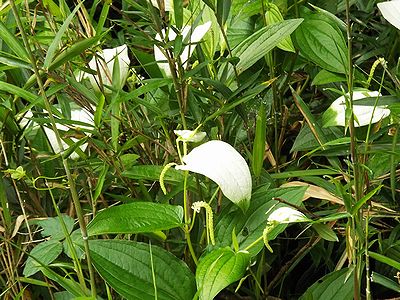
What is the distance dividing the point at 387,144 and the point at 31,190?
0.42 meters

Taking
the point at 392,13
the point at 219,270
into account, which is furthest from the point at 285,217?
the point at 392,13

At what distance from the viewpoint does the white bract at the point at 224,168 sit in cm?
62

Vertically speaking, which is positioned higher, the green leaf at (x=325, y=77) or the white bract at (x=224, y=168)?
the green leaf at (x=325, y=77)

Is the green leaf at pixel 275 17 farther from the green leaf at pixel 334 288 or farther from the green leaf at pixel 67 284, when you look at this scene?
the green leaf at pixel 67 284

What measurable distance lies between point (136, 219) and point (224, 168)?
0.30ft

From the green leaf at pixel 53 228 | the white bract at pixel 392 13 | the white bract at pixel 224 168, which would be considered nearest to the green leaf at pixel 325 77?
the white bract at pixel 392 13

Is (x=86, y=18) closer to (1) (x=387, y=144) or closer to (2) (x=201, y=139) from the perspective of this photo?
(2) (x=201, y=139)

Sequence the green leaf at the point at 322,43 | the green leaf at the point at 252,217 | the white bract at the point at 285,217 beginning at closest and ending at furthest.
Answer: the white bract at the point at 285,217 < the green leaf at the point at 252,217 < the green leaf at the point at 322,43

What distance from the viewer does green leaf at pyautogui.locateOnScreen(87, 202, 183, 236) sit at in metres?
0.61

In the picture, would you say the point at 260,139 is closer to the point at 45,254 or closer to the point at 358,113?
the point at 358,113

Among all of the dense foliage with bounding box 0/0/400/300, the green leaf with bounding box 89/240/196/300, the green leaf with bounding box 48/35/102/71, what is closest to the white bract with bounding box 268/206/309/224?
the dense foliage with bounding box 0/0/400/300

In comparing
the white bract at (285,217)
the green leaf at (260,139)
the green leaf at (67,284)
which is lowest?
the green leaf at (67,284)

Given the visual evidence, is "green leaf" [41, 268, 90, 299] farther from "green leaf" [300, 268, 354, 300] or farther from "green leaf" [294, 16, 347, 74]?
"green leaf" [294, 16, 347, 74]

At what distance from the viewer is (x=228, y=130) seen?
2.57ft
